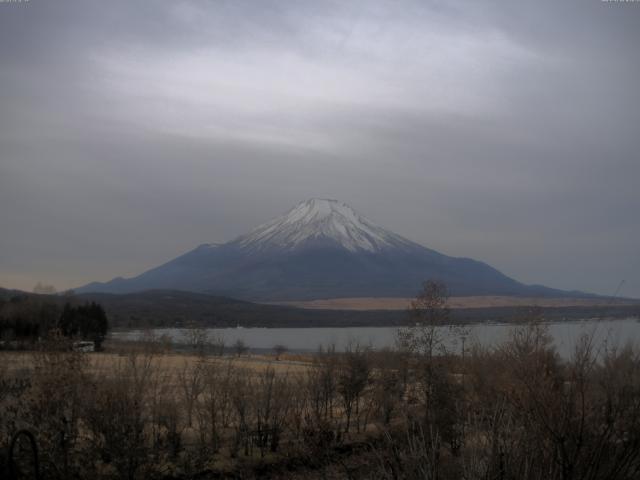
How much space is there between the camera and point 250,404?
2036 centimetres

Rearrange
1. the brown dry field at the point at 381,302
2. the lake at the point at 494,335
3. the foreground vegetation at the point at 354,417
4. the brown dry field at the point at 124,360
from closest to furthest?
1. the foreground vegetation at the point at 354,417
2. the lake at the point at 494,335
3. the brown dry field at the point at 124,360
4. the brown dry field at the point at 381,302

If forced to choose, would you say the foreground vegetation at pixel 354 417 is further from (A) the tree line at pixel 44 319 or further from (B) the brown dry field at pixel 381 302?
(B) the brown dry field at pixel 381 302

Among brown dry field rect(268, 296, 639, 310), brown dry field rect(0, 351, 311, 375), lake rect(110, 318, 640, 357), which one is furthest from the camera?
brown dry field rect(268, 296, 639, 310)

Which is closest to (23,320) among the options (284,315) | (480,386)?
(480,386)

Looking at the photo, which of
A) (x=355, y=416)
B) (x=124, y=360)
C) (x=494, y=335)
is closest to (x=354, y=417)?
(x=355, y=416)

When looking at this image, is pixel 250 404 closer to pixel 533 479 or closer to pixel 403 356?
pixel 403 356

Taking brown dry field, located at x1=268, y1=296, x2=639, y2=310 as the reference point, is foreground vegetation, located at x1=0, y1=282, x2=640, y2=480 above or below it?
below

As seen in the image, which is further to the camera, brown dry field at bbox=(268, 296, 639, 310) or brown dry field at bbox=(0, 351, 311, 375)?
brown dry field at bbox=(268, 296, 639, 310)

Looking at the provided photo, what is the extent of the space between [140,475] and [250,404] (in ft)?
19.2

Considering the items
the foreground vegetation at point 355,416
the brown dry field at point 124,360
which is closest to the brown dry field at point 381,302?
the brown dry field at point 124,360

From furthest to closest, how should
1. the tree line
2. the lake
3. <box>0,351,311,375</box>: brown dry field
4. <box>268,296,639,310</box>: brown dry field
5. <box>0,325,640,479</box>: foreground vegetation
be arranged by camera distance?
1. <box>268,296,639,310</box>: brown dry field
2. the tree line
3. <box>0,351,311,375</box>: brown dry field
4. the lake
5. <box>0,325,640,479</box>: foreground vegetation

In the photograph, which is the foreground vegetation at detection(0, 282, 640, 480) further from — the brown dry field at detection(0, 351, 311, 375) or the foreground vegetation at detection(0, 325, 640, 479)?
the brown dry field at detection(0, 351, 311, 375)

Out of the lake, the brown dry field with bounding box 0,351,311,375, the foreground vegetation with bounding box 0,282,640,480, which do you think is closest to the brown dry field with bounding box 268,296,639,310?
the lake

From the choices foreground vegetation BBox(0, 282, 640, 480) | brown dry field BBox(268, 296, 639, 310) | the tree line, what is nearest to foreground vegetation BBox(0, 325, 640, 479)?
foreground vegetation BBox(0, 282, 640, 480)
